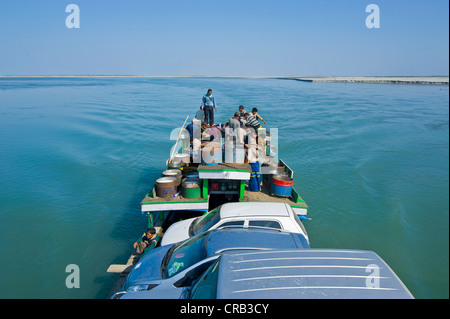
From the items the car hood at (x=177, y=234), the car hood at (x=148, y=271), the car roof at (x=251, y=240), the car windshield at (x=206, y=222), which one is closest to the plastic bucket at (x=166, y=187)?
the car hood at (x=177, y=234)

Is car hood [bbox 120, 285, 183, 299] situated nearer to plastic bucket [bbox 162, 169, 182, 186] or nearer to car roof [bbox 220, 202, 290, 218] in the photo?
car roof [bbox 220, 202, 290, 218]

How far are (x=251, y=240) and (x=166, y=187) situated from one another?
3.92m

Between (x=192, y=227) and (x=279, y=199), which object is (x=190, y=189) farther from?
(x=279, y=199)

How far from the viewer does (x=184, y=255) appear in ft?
17.8

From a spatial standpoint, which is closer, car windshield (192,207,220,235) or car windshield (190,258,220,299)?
car windshield (190,258,220,299)

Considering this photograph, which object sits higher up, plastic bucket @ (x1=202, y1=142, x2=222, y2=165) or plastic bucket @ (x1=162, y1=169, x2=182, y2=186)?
plastic bucket @ (x1=202, y1=142, x2=222, y2=165)

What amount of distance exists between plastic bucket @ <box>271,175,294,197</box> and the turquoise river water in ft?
10.6

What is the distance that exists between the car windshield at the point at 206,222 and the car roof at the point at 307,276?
116 inches

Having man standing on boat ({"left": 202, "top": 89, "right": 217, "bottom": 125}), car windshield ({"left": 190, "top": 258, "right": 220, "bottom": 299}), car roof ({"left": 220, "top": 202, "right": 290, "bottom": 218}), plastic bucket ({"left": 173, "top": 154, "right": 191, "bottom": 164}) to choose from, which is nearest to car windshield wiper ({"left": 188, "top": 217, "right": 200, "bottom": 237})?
car roof ({"left": 220, "top": 202, "right": 290, "bottom": 218})

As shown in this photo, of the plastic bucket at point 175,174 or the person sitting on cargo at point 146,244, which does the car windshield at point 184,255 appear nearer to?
the person sitting on cargo at point 146,244

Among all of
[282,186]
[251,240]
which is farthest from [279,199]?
[251,240]

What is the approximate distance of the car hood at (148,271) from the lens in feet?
16.9

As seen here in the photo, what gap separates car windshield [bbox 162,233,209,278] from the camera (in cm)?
511
